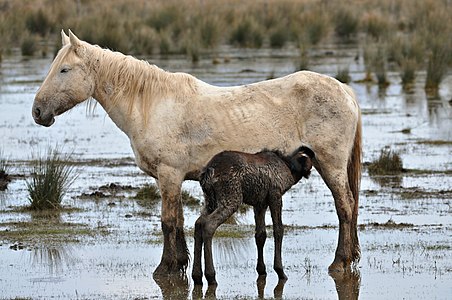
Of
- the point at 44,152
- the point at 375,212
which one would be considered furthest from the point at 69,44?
the point at 44,152

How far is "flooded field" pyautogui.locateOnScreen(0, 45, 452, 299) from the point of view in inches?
350

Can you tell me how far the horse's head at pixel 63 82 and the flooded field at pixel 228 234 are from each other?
0.80 meters

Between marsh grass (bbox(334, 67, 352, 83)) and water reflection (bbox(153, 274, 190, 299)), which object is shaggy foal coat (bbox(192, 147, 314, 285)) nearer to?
water reflection (bbox(153, 274, 190, 299))

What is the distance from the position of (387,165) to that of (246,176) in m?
6.27

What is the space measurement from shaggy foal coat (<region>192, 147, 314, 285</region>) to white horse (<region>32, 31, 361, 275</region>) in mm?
376

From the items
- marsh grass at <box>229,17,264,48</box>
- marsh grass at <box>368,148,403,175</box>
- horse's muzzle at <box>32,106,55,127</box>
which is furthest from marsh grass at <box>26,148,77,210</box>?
marsh grass at <box>229,17,264,48</box>

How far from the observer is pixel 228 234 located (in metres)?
11.0

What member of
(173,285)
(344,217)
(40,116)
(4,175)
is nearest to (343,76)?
(4,175)

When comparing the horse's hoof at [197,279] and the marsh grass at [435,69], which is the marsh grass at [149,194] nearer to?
the horse's hoof at [197,279]

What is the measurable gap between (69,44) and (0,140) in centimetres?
906

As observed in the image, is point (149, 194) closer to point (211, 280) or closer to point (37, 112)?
point (37, 112)

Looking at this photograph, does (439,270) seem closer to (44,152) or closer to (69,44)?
(69,44)

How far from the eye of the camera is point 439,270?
366 inches

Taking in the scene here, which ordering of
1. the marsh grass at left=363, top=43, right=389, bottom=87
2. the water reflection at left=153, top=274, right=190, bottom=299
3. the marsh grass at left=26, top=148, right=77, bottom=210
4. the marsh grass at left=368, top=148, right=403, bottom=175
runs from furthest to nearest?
the marsh grass at left=363, top=43, right=389, bottom=87 < the marsh grass at left=368, top=148, right=403, bottom=175 < the marsh grass at left=26, top=148, right=77, bottom=210 < the water reflection at left=153, top=274, right=190, bottom=299
